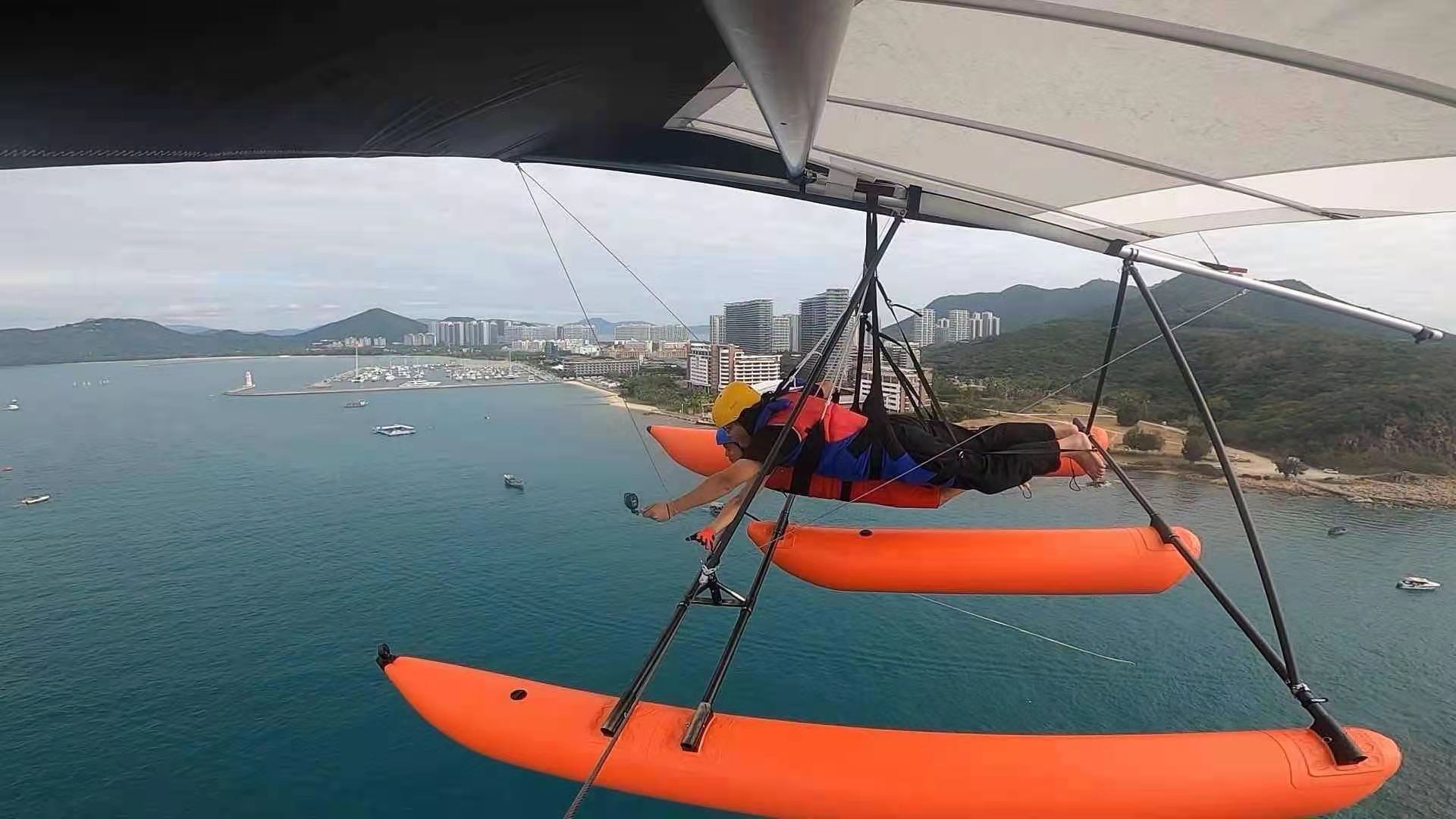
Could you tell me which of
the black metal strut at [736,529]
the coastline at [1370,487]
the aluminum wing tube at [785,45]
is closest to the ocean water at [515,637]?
the coastline at [1370,487]

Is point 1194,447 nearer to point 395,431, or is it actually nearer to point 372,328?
point 395,431

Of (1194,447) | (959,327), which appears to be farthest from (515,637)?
(1194,447)

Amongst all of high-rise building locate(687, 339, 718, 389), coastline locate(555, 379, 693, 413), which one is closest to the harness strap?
high-rise building locate(687, 339, 718, 389)

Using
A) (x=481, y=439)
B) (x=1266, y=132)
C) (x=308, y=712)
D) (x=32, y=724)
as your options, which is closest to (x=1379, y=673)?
(x=1266, y=132)

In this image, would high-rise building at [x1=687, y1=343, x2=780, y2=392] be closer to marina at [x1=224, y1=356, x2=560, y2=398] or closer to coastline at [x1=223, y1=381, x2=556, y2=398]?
marina at [x1=224, y1=356, x2=560, y2=398]

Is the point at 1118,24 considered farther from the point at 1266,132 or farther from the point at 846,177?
the point at 846,177

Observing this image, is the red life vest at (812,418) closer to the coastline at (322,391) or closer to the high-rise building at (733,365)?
the high-rise building at (733,365)
